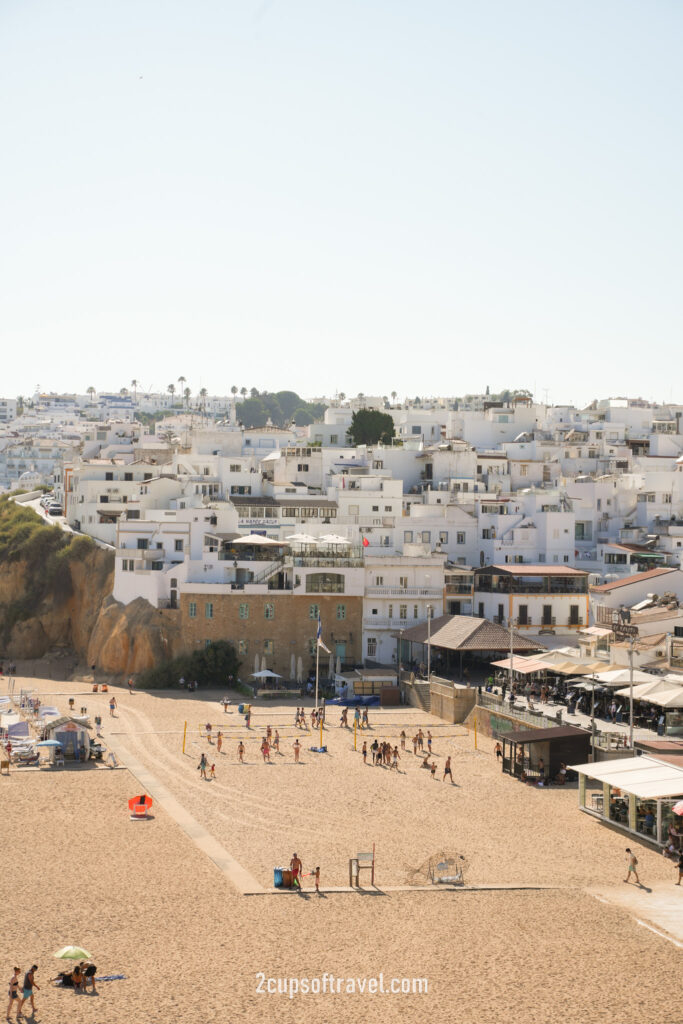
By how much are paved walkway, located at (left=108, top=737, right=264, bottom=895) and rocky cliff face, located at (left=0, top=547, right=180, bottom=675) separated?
1498cm

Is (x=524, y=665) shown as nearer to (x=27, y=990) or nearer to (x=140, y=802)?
(x=140, y=802)

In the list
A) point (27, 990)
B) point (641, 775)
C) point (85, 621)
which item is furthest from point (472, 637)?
point (27, 990)

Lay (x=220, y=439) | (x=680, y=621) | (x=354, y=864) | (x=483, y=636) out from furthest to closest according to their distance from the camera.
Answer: (x=220, y=439)
(x=483, y=636)
(x=680, y=621)
(x=354, y=864)

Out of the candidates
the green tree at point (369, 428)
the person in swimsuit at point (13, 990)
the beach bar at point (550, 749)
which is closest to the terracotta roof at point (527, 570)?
the beach bar at point (550, 749)

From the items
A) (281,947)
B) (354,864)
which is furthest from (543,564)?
(281,947)

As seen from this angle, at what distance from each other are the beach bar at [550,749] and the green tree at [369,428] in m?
53.4

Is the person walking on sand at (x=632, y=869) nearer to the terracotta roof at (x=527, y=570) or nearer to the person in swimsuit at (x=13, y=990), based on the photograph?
the person in swimsuit at (x=13, y=990)

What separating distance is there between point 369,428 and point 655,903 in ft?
217

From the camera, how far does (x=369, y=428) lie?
300ft

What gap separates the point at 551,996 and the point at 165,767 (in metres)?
20.7

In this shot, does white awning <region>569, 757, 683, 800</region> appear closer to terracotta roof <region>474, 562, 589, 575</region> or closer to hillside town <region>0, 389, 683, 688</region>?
hillside town <region>0, 389, 683, 688</region>

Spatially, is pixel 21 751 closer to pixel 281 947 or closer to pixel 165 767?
pixel 165 767

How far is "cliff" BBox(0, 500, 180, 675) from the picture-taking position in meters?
58.9

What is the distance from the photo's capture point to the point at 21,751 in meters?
41.1
